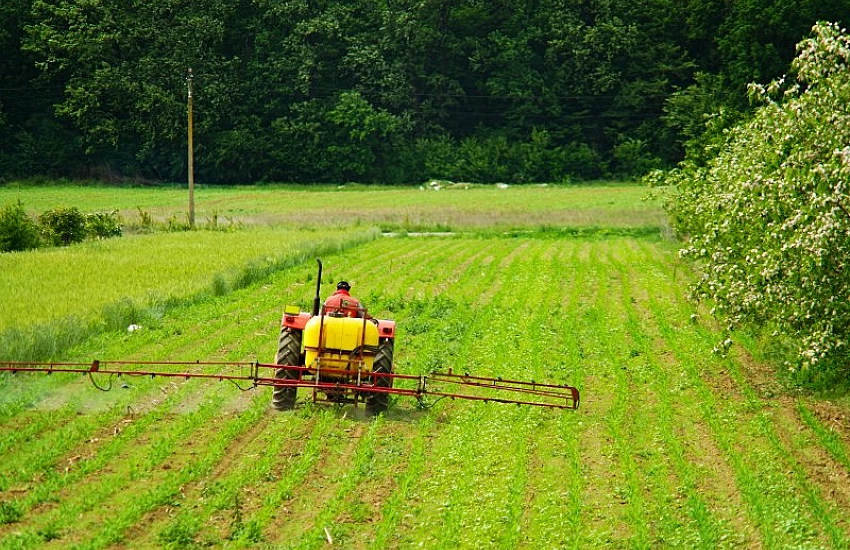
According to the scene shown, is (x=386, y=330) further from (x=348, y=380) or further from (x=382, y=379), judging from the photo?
(x=348, y=380)

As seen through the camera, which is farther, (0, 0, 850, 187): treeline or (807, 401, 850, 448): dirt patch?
(0, 0, 850, 187): treeline

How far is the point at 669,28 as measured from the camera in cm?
8031

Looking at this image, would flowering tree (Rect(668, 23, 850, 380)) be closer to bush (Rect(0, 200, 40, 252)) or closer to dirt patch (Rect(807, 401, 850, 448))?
dirt patch (Rect(807, 401, 850, 448))

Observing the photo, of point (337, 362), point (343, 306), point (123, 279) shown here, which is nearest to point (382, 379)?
point (337, 362)

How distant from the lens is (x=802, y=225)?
41.4ft

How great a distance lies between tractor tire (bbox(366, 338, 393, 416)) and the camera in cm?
1388

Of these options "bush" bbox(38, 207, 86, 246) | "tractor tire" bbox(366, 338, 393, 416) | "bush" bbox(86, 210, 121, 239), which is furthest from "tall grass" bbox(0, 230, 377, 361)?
"tractor tire" bbox(366, 338, 393, 416)

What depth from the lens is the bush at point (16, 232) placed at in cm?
3338

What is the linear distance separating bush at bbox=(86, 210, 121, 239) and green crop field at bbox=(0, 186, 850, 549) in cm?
1252

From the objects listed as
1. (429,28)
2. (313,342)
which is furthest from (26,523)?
(429,28)

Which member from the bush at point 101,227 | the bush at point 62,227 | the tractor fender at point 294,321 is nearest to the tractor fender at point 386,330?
the tractor fender at point 294,321

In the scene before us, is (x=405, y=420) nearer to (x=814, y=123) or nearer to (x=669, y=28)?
(x=814, y=123)

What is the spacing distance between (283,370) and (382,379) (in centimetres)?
133

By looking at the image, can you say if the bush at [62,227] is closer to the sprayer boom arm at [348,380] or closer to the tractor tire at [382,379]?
the sprayer boom arm at [348,380]
